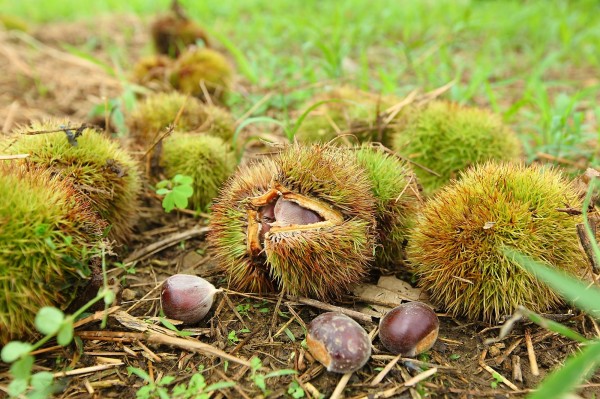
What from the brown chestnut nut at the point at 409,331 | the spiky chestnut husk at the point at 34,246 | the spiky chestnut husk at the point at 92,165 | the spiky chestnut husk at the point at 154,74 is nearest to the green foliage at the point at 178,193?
the spiky chestnut husk at the point at 92,165

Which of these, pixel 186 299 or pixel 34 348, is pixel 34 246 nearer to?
pixel 34 348

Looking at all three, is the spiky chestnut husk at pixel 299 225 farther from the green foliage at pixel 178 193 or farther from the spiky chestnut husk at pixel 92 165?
the spiky chestnut husk at pixel 92 165

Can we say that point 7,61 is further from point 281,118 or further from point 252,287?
point 252,287

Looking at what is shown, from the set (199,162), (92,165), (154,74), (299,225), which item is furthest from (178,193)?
(154,74)

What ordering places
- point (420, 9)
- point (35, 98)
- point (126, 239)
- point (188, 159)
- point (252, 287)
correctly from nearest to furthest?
point (252, 287), point (126, 239), point (188, 159), point (35, 98), point (420, 9)

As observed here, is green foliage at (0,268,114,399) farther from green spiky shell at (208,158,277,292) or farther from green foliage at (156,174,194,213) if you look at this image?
green foliage at (156,174,194,213)

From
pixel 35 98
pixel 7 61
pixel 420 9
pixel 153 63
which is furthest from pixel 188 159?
pixel 420 9
